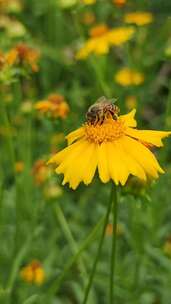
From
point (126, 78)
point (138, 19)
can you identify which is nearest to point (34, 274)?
point (138, 19)

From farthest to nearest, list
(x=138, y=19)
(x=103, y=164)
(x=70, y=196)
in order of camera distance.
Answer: (x=70, y=196), (x=138, y=19), (x=103, y=164)

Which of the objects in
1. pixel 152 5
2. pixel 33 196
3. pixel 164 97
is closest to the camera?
→ pixel 152 5

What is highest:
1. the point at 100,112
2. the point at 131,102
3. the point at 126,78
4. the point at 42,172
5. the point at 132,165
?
the point at 126,78

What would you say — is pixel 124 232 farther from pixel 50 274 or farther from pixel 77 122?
pixel 77 122

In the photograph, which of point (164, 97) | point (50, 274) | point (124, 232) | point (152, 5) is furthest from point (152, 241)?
point (164, 97)

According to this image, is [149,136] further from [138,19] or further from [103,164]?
[138,19]

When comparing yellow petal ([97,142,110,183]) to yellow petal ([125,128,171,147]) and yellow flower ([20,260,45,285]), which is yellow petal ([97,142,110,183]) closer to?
yellow petal ([125,128,171,147])

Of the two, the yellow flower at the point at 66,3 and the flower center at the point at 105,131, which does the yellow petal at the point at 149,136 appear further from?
the yellow flower at the point at 66,3
